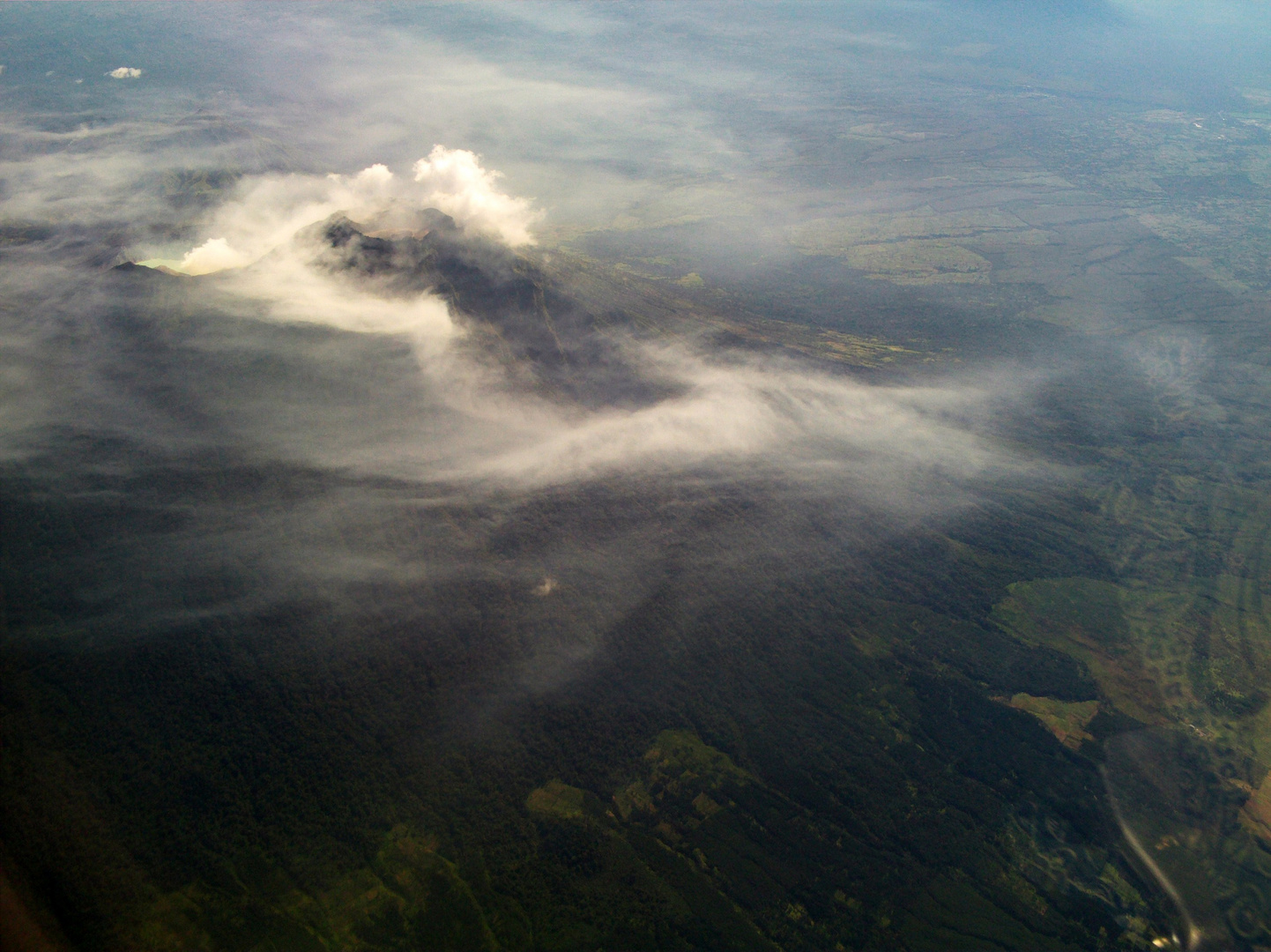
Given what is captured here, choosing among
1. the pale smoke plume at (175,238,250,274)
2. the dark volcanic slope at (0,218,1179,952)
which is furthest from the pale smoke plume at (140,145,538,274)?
Answer: the dark volcanic slope at (0,218,1179,952)

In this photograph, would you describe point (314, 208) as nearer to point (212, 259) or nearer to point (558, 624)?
point (212, 259)

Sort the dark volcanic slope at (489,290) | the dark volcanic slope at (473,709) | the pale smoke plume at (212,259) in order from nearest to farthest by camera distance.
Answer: the dark volcanic slope at (473,709) < the dark volcanic slope at (489,290) < the pale smoke plume at (212,259)

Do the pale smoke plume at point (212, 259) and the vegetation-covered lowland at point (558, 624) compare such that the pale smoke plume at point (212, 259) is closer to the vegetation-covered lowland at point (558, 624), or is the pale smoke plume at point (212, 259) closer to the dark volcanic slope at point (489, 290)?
the vegetation-covered lowland at point (558, 624)

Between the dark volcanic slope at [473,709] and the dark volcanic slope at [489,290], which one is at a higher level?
the dark volcanic slope at [489,290]

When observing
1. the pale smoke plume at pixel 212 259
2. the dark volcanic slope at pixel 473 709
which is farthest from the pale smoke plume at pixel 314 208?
the dark volcanic slope at pixel 473 709

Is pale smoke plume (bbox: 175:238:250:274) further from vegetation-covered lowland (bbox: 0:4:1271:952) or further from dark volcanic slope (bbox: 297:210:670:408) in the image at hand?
dark volcanic slope (bbox: 297:210:670:408)

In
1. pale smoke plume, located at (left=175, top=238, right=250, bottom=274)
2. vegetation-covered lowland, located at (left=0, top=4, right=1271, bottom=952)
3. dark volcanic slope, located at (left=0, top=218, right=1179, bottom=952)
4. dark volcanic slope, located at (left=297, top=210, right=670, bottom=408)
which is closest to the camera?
dark volcanic slope, located at (left=0, top=218, right=1179, bottom=952)

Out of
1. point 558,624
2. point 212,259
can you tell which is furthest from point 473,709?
point 212,259

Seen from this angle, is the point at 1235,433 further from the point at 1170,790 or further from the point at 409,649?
the point at 409,649
